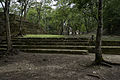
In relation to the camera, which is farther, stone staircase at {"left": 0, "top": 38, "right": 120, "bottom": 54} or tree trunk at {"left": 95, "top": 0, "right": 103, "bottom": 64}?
stone staircase at {"left": 0, "top": 38, "right": 120, "bottom": 54}

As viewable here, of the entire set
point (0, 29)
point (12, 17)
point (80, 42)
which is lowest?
point (80, 42)

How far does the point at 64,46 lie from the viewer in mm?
7125

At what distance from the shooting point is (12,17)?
14062mm

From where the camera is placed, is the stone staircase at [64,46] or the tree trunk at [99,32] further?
the stone staircase at [64,46]

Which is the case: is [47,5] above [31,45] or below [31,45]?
above

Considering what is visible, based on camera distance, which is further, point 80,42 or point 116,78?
point 80,42

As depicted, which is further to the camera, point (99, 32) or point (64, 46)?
point (64, 46)

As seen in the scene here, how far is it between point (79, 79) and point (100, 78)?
2.26ft

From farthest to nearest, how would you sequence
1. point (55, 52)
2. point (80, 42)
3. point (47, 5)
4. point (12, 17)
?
point (47, 5) → point (12, 17) → point (80, 42) → point (55, 52)

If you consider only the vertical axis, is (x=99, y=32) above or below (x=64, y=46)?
above

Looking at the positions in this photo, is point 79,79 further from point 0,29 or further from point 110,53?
point 0,29

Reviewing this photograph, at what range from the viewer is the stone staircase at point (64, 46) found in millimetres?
6127

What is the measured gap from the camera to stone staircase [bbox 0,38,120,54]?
613 centimetres

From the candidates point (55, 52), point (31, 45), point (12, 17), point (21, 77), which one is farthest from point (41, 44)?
point (12, 17)
